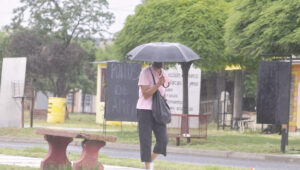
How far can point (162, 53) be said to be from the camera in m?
10.2

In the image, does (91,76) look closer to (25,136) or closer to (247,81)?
(247,81)

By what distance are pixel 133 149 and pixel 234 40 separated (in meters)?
4.16

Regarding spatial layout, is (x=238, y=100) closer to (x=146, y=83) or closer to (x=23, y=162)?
(x=23, y=162)

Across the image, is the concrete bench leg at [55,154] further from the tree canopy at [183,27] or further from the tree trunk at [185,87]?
the tree canopy at [183,27]

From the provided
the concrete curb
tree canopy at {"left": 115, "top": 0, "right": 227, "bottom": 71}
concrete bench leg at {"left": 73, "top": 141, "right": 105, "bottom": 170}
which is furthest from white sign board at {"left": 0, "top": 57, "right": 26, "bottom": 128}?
concrete bench leg at {"left": 73, "top": 141, "right": 105, "bottom": 170}

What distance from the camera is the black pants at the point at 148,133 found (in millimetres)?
9484

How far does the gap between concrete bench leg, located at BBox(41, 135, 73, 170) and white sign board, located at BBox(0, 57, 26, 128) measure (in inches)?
583

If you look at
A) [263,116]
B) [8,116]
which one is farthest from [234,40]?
[8,116]

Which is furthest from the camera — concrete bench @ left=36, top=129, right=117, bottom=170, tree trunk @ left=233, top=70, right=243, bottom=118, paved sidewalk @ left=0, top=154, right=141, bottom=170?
tree trunk @ left=233, top=70, right=243, bottom=118

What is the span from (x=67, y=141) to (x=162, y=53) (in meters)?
1.91

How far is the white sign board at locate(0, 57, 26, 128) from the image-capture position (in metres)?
24.9

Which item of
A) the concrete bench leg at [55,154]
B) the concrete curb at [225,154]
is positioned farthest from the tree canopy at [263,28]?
the concrete bench leg at [55,154]

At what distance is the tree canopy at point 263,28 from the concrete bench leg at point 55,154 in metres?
8.63

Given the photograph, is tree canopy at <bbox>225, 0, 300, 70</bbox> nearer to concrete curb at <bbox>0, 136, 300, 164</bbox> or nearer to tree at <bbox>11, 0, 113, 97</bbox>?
concrete curb at <bbox>0, 136, 300, 164</bbox>
